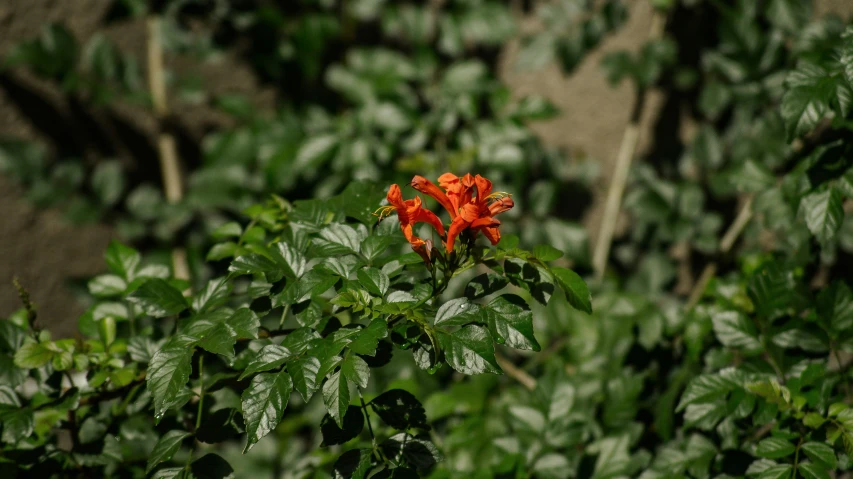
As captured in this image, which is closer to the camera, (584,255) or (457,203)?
(457,203)

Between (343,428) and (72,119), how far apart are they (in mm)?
2028

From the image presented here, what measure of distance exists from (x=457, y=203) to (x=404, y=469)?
0.44 meters

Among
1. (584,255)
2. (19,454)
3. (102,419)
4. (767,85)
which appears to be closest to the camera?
(19,454)

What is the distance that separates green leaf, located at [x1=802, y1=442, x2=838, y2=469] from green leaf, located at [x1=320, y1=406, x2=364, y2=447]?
2.50 ft

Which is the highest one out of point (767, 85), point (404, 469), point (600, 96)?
point (767, 85)

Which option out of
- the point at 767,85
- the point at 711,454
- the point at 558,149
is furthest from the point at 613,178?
the point at 711,454

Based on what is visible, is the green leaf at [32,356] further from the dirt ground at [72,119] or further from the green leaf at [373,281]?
the dirt ground at [72,119]

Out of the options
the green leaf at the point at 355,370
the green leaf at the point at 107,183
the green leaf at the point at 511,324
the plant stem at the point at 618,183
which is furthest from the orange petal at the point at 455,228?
the green leaf at the point at 107,183

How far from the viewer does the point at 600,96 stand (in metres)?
2.51

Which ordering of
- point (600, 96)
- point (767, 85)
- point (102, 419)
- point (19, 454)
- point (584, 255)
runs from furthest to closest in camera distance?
point (600, 96) → point (584, 255) → point (767, 85) → point (102, 419) → point (19, 454)

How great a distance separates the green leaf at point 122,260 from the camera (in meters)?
1.40

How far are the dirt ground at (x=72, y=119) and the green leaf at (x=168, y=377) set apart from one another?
1789 millimetres

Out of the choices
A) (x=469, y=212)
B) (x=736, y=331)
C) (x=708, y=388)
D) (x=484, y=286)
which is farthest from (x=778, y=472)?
(x=469, y=212)

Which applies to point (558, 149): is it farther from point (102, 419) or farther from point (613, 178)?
point (102, 419)
